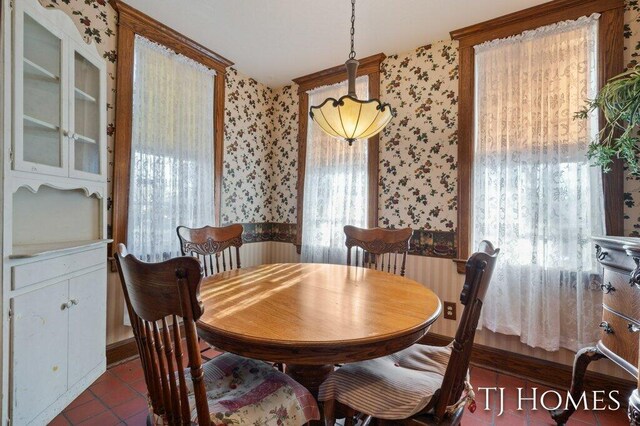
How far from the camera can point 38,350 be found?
1.45 m

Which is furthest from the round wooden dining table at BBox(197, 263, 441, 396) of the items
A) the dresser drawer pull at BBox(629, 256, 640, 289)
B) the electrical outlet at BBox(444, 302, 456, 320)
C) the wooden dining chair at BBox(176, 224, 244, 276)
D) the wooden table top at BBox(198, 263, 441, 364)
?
the electrical outlet at BBox(444, 302, 456, 320)

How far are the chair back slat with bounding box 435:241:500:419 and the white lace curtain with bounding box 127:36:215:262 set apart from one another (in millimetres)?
2181

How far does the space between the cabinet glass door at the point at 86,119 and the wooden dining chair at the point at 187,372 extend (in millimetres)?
1226

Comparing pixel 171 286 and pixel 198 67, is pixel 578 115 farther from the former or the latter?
pixel 198 67

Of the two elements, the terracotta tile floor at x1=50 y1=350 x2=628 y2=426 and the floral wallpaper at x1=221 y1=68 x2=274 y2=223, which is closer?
the terracotta tile floor at x1=50 y1=350 x2=628 y2=426

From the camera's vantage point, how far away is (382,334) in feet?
3.03

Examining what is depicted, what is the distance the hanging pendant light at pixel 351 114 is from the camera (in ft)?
5.14

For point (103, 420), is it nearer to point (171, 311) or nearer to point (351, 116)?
point (171, 311)

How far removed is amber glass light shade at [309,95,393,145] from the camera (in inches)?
61.6

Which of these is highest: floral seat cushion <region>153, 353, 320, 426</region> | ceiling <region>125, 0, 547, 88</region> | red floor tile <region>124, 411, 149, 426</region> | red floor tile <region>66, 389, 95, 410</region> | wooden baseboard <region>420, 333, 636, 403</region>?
ceiling <region>125, 0, 547, 88</region>

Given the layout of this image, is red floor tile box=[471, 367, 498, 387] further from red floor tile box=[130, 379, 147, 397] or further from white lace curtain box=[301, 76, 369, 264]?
red floor tile box=[130, 379, 147, 397]

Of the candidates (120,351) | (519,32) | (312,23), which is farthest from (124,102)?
(519,32)

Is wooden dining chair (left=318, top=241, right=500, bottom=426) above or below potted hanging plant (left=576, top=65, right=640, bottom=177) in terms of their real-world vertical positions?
below

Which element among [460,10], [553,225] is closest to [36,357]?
[553,225]
